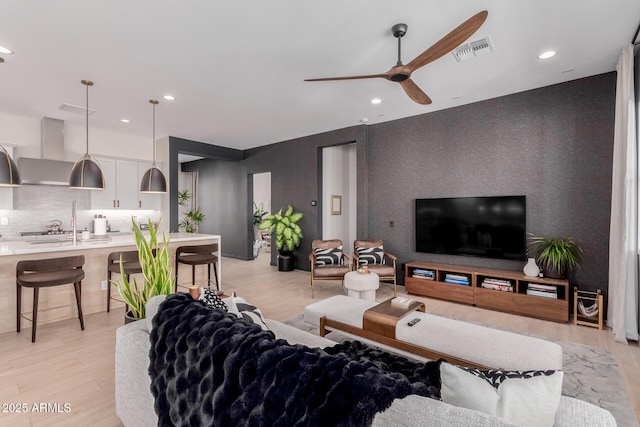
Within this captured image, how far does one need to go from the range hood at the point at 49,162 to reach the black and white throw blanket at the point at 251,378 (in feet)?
15.5

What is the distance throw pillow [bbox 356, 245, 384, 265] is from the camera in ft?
15.8

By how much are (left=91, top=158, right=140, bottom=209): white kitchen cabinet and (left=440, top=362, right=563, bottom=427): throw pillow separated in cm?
638

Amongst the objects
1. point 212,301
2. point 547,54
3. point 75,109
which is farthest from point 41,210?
point 547,54

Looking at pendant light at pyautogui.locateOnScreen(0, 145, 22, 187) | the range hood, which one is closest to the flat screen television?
pendant light at pyautogui.locateOnScreen(0, 145, 22, 187)

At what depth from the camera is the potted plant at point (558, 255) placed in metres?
3.45

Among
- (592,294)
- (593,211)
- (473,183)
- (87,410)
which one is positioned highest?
(473,183)

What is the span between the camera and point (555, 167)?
374 centimetres

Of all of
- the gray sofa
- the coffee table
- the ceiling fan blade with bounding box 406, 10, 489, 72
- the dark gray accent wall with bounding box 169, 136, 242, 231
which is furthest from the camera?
the dark gray accent wall with bounding box 169, 136, 242, 231

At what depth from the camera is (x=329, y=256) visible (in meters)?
4.95

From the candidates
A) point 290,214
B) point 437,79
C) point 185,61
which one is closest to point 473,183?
point 437,79

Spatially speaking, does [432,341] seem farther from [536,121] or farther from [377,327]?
[536,121]

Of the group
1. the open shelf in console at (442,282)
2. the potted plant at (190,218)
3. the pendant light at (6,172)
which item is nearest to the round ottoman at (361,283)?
the open shelf in console at (442,282)

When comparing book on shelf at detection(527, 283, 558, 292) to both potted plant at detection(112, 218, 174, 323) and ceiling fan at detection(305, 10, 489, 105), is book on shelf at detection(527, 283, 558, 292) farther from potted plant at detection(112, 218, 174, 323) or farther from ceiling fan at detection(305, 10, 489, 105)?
potted plant at detection(112, 218, 174, 323)

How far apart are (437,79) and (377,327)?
2814mm
